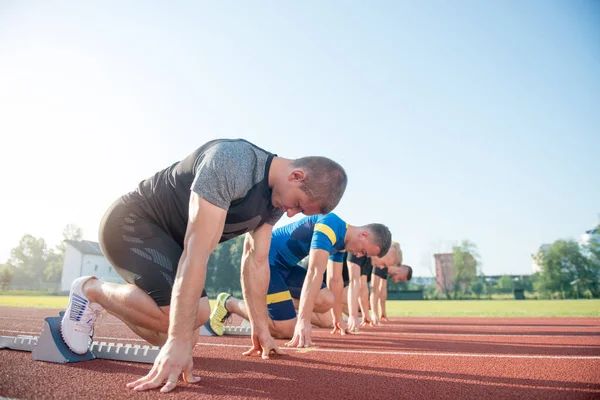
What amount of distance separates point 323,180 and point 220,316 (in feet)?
12.9

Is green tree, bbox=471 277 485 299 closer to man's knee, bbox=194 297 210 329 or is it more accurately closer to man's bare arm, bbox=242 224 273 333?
man's bare arm, bbox=242 224 273 333

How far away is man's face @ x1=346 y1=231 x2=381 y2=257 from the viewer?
5.80 metres

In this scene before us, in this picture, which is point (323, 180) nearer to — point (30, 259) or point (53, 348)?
point (53, 348)

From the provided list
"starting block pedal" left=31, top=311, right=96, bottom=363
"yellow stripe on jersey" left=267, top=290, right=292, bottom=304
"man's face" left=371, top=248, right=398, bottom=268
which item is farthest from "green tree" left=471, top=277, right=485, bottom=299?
"starting block pedal" left=31, top=311, right=96, bottom=363

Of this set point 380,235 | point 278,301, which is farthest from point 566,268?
point 278,301

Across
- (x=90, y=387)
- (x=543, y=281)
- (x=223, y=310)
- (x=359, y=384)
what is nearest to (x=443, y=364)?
(x=359, y=384)

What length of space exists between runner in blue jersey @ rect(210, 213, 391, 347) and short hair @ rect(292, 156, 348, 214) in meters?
2.23

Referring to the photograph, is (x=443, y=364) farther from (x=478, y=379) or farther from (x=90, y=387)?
(x=90, y=387)

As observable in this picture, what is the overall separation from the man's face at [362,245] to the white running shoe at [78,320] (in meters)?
3.58

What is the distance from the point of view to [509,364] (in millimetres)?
Result: 3436

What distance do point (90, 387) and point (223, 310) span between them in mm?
3731

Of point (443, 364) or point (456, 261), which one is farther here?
point (456, 261)

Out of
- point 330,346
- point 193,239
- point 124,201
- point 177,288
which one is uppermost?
point 124,201

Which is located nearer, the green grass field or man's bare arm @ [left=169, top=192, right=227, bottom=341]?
man's bare arm @ [left=169, top=192, right=227, bottom=341]
